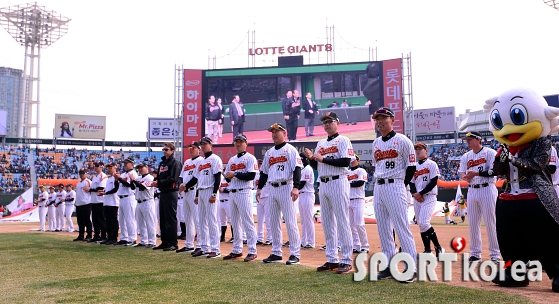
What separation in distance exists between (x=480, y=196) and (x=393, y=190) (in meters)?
2.75

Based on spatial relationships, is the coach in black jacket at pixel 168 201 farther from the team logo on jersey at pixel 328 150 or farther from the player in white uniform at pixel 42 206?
the player in white uniform at pixel 42 206

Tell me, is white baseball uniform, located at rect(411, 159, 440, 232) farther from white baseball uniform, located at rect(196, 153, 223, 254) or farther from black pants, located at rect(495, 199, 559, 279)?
white baseball uniform, located at rect(196, 153, 223, 254)

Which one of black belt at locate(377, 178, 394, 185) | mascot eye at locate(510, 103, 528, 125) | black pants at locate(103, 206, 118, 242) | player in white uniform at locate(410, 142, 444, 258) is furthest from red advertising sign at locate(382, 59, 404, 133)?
mascot eye at locate(510, 103, 528, 125)

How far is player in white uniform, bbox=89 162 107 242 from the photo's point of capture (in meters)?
14.9

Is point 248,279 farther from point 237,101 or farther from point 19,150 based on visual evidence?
point 19,150

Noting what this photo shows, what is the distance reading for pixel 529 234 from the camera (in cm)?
562

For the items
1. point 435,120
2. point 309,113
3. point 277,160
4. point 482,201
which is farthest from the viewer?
point 435,120

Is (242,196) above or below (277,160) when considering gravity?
below

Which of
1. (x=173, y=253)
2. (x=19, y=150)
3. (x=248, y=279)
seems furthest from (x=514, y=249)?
(x=19, y=150)

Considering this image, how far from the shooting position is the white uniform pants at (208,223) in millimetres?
10336

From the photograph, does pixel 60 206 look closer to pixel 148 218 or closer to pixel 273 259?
pixel 148 218

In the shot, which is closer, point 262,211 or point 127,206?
point 127,206

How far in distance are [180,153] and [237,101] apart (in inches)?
242
